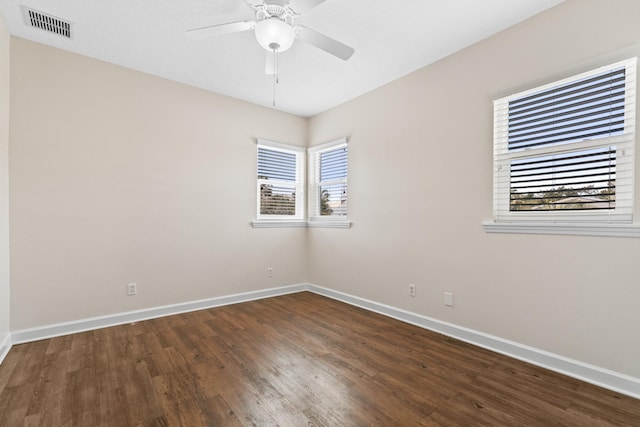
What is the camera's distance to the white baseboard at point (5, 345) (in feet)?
7.64

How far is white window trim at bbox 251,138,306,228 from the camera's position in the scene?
4184 mm

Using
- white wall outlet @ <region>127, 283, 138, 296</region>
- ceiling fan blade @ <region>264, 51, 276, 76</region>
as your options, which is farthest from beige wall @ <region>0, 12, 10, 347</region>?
ceiling fan blade @ <region>264, 51, 276, 76</region>

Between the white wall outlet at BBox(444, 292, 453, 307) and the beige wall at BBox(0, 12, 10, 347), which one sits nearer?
the beige wall at BBox(0, 12, 10, 347)

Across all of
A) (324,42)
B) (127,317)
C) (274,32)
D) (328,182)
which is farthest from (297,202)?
(274,32)

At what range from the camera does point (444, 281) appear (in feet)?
9.54

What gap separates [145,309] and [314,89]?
3.15 meters

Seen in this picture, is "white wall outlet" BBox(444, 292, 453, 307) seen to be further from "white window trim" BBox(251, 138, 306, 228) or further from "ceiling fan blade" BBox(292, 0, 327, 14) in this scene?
"ceiling fan blade" BBox(292, 0, 327, 14)

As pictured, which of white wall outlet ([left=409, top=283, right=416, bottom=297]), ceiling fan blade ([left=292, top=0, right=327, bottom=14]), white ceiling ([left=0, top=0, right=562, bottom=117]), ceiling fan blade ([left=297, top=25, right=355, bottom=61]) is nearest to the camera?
ceiling fan blade ([left=292, top=0, right=327, bottom=14])

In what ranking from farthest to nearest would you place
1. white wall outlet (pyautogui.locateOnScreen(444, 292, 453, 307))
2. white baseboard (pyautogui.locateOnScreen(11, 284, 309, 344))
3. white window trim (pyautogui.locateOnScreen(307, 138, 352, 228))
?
white window trim (pyautogui.locateOnScreen(307, 138, 352, 228)) → white wall outlet (pyautogui.locateOnScreen(444, 292, 453, 307)) → white baseboard (pyautogui.locateOnScreen(11, 284, 309, 344))

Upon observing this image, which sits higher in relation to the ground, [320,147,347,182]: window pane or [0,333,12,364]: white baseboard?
[320,147,347,182]: window pane

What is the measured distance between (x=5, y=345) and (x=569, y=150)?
4.59 metres

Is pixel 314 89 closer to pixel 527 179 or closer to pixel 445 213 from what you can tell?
pixel 445 213

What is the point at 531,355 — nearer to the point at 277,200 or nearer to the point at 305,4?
the point at 305,4

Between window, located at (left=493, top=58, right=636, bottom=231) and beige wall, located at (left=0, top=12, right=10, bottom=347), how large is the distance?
403cm
